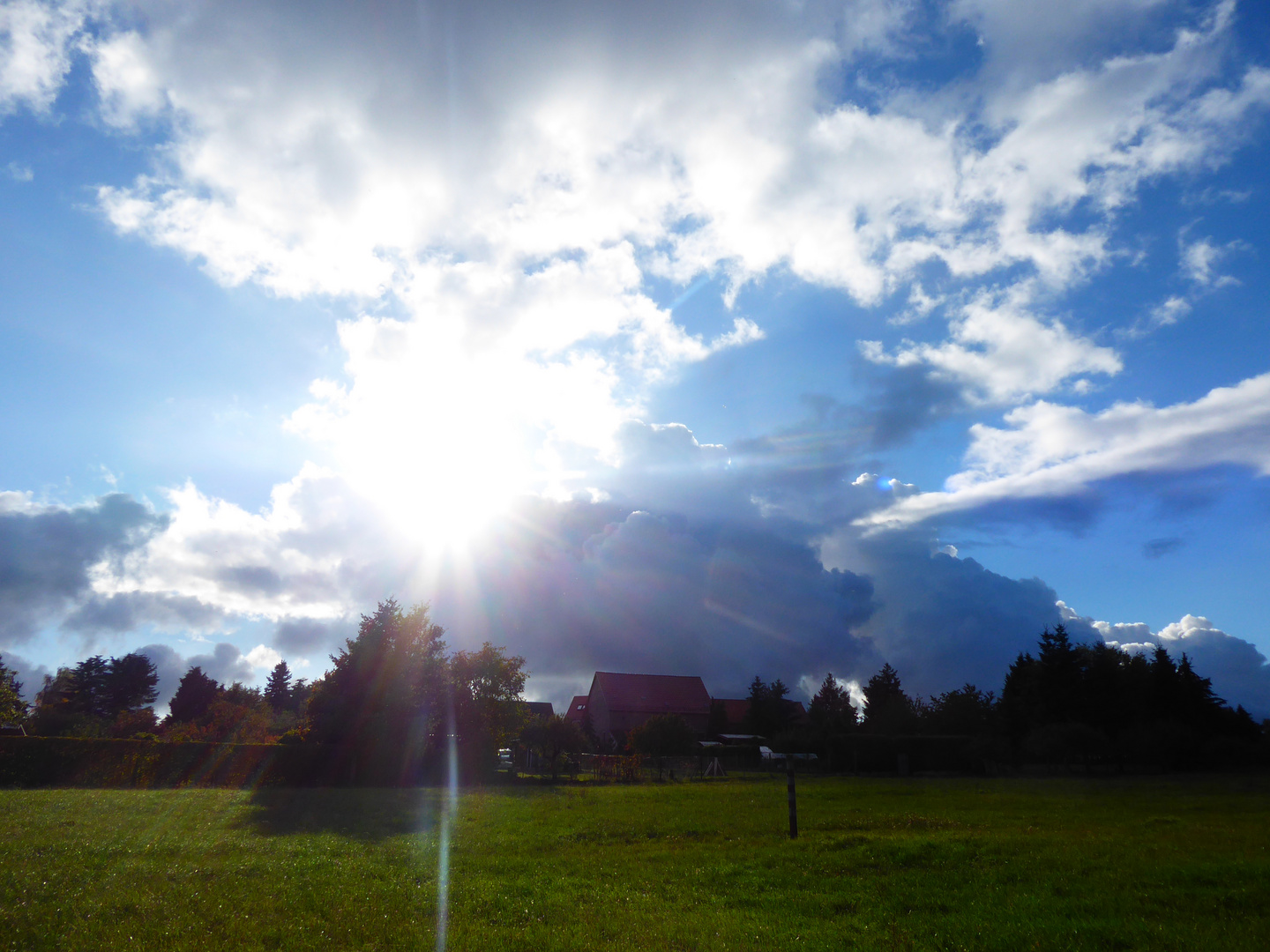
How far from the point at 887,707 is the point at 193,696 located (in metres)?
87.7

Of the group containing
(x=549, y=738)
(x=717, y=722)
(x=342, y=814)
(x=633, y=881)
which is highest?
(x=633, y=881)

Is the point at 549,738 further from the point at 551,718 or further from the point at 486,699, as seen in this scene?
the point at 486,699

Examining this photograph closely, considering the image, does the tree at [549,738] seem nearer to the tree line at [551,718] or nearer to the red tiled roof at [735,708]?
the tree line at [551,718]

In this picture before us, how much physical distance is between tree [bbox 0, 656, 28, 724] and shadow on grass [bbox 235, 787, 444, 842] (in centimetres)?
3108

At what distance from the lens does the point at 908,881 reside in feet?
30.3

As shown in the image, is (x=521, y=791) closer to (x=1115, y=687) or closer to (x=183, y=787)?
(x=183, y=787)

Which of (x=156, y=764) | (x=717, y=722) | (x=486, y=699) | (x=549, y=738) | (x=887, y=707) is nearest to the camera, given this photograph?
(x=156, y=764)

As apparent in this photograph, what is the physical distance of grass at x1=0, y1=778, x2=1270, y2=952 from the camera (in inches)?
260

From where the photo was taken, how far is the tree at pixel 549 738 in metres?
45.7

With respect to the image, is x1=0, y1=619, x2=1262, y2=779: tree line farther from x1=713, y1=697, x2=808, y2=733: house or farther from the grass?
the grass

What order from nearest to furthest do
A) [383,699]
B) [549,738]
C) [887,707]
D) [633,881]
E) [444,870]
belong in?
[633,881] < [444,870] < [383,699] < [549,738] < [887,707]

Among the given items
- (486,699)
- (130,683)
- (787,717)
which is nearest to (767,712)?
(787,717)

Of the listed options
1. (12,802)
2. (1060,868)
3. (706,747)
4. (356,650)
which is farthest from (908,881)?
(706,747)

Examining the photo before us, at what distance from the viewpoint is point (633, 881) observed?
947 centimetres
